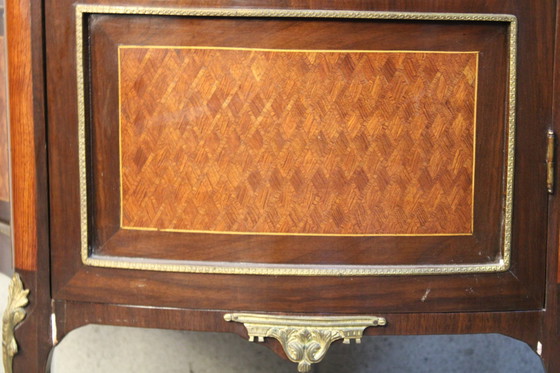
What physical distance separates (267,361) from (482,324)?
516mm

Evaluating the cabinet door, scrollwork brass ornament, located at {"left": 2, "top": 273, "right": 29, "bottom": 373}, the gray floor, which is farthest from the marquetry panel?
the gray floor

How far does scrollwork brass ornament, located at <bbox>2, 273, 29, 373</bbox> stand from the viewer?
815 millimetres

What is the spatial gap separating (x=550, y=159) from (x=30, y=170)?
0.51 meters

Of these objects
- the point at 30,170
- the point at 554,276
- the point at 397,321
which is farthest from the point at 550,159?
the point at 30,170

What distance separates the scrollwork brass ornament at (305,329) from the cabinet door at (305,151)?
0.04 ft

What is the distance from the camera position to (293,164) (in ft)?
2.51

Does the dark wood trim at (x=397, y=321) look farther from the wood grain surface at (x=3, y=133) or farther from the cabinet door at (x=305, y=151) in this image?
the wood grain surface at (x=3, y=133)

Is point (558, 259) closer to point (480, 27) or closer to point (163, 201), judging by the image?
point (480, 27)

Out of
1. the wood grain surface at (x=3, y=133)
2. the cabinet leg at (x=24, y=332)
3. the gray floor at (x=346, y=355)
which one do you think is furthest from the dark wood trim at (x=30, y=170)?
the gray floor at (x=346, y=355)

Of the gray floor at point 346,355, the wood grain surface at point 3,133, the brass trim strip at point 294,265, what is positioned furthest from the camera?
the gray floor at point 346,355

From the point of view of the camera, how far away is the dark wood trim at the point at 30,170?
778mm

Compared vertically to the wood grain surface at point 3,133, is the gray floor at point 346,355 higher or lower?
lower

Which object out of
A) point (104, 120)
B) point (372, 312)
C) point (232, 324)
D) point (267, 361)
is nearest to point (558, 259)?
point (372, 312)

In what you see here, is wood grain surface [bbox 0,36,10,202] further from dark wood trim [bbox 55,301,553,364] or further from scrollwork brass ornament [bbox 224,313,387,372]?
scrollwork brass ornament [bbox 224,313,387,372]
